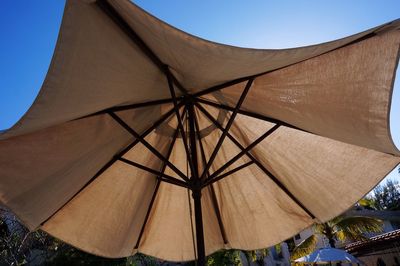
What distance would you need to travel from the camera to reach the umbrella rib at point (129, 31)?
1.86m

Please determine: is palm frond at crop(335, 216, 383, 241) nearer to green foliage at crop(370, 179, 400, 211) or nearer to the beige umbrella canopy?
the beige umbrella canopy

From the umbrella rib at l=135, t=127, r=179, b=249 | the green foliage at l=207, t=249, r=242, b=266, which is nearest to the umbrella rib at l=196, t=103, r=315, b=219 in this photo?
the umbrella rib at l=135, t=127, r=179, b=249

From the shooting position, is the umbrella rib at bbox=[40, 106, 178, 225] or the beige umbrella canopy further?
the umbrella rib at bbox=[40, 106, 178, 225]

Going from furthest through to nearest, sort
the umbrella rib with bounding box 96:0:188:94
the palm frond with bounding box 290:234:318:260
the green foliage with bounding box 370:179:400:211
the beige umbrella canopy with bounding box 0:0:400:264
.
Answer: the green foliage with bounding box 370:179:400:211 → the palm frond with bounding box 290:234:318:260 → the beige umbrella canopy with bounding box 0:0:400:264 → the umbrella rib with bounding box 96:0:188:94

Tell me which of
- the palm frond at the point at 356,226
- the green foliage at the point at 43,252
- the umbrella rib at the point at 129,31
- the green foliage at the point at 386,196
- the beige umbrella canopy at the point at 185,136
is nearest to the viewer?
the umbrella rib at the point at 129,31

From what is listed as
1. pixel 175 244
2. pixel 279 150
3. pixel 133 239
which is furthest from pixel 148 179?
pixel 279 150

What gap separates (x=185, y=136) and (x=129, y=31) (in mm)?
1057

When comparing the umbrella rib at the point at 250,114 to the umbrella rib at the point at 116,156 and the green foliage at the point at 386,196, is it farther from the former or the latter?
the green foliage at the point at 386,196

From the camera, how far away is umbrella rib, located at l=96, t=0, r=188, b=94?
1.86m

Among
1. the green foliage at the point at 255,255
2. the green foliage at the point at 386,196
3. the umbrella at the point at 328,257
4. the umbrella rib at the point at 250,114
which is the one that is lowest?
the umbrella rib at the point at 250,114

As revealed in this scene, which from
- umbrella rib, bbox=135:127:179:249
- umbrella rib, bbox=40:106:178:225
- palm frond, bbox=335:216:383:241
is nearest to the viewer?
umbrella rib, bbox=40:106:178:225

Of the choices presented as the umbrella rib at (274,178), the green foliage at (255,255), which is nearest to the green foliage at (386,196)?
the green foliage at (255,255)

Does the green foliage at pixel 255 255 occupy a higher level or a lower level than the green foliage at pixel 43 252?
higher

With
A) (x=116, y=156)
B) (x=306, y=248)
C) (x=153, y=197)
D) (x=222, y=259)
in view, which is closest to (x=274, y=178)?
(x=153, y=197)
